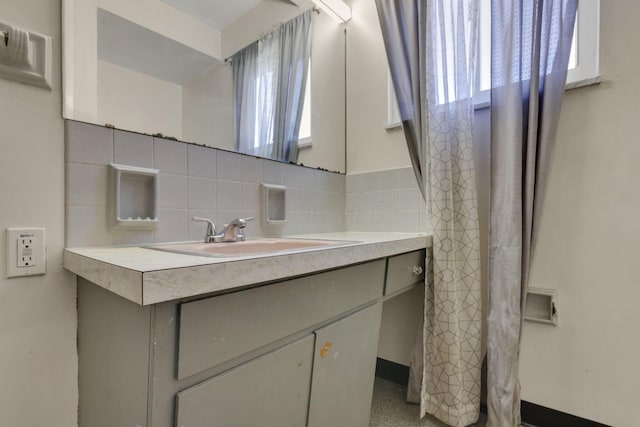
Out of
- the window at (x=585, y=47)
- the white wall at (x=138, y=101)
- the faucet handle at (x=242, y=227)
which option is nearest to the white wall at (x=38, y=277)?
the white wall at (x=138, y=101)

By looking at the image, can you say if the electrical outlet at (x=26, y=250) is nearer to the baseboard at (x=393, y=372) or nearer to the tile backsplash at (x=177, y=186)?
the tile backsplash at (x=177, y=186)

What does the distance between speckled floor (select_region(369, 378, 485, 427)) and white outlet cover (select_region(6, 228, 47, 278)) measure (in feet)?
4.17

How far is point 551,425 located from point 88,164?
1.82 m

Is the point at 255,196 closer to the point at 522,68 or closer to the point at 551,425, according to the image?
the point at 522,68

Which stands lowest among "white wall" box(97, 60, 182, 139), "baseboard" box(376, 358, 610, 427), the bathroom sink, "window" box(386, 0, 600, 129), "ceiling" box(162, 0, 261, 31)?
"baseboard" box(376, 358, 610, 427)

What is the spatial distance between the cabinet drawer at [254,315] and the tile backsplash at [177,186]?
1.66 ft

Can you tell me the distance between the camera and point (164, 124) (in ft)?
3.27

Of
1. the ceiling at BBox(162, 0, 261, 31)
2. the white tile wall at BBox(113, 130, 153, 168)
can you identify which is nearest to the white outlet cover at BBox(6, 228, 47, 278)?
the white tile wall at BBox(113, 130, 153, 168)

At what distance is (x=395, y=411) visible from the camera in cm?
132

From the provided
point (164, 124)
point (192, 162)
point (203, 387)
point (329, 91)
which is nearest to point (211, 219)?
point (192, 162)

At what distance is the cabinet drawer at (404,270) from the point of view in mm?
1044

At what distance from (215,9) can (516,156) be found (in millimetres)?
1251

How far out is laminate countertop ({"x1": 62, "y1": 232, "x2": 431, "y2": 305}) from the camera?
1.46ft

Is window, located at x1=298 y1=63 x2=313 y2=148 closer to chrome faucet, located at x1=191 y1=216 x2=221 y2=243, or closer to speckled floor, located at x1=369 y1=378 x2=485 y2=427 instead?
chrome faucet, located at x1=191 y1=216 x2=221 y2=243
